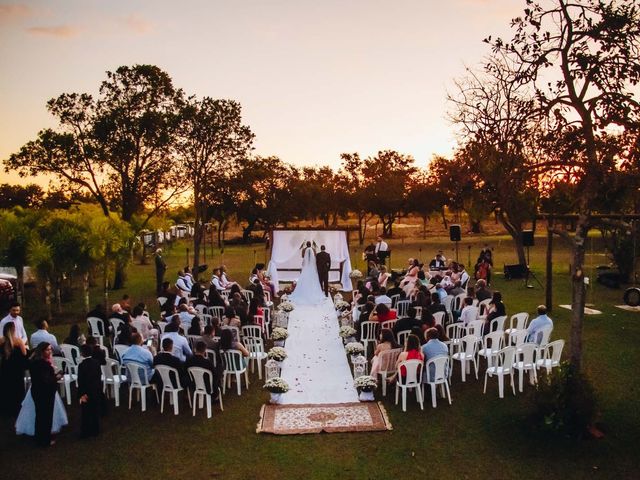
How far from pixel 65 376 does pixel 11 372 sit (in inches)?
35.7

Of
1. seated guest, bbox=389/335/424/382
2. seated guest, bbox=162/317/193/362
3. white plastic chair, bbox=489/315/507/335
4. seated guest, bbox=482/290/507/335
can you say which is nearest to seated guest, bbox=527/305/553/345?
white plastic chair, bbox=489/315/507/335

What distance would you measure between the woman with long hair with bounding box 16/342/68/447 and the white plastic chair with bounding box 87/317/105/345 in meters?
5.11

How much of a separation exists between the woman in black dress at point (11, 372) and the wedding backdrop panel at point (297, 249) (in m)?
15.8

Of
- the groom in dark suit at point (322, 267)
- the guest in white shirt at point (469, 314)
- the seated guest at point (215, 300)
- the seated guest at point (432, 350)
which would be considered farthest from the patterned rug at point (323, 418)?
the groom in dark suit at point (322, 267)

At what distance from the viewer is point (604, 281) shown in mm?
23672

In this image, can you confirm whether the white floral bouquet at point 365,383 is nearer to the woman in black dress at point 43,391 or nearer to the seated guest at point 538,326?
the seated guest at point 538,326

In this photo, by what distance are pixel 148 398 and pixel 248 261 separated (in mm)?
26811

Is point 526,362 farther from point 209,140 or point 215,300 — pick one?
point 209,140

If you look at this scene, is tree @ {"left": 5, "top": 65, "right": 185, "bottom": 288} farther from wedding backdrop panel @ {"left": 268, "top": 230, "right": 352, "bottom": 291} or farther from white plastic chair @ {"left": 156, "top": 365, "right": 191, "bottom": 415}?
white plastic chair @ {"left": 156, "top": 365, "right": 191, "bottom": 415}

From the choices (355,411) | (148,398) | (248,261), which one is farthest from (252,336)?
(248,261)

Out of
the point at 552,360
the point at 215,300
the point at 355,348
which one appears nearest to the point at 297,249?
the point at 215,300

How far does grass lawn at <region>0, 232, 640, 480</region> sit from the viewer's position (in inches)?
315

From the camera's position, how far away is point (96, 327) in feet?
47.2

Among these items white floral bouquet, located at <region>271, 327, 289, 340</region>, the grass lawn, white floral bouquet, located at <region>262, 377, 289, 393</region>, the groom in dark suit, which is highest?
the groom in dark suit
